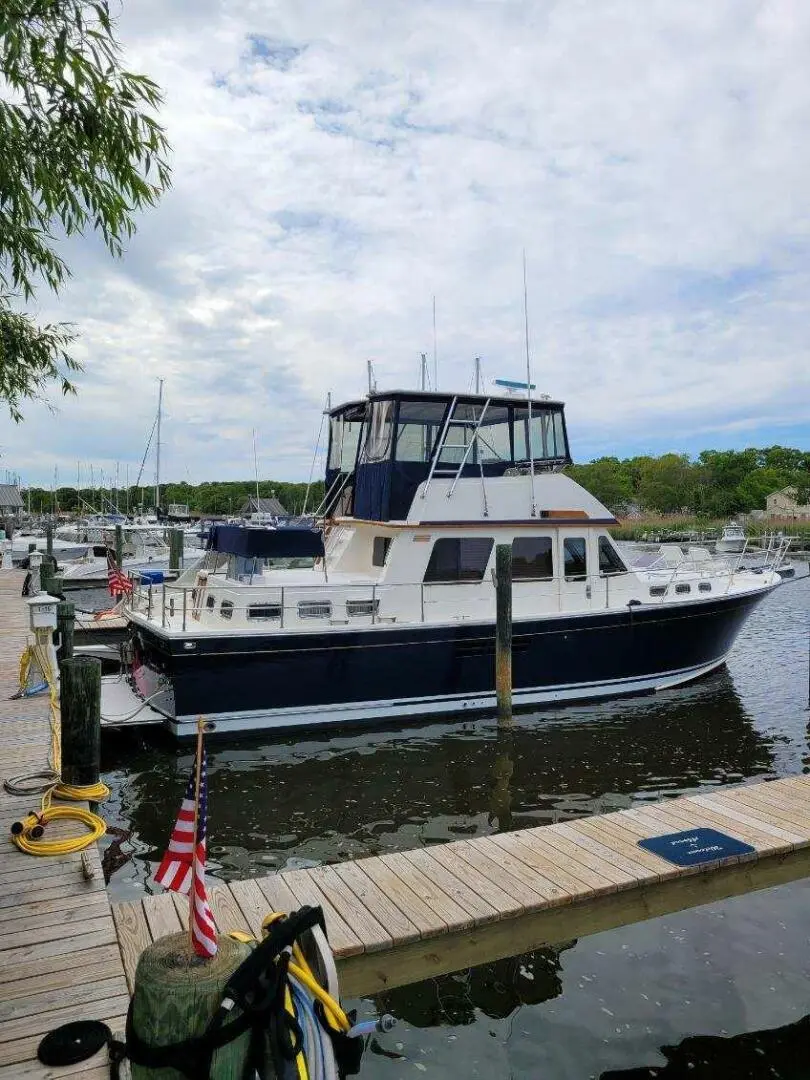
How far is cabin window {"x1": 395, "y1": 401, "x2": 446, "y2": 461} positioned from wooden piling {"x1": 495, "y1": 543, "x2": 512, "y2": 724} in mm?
2267

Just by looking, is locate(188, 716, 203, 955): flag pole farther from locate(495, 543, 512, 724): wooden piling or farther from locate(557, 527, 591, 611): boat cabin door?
locate(557, 527, 591, 611): boat cabin door

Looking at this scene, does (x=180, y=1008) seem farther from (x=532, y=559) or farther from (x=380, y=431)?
(x=380, y=431)

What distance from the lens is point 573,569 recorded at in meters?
12.8

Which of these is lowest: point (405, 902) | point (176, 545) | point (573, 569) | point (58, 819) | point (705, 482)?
point (405, 902)

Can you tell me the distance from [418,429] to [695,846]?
836 cm

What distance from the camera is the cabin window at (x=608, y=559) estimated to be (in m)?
13.0

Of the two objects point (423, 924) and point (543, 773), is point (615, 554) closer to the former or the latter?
point (543, 773)

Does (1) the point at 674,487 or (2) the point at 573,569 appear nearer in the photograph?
(2) the point at 573,569

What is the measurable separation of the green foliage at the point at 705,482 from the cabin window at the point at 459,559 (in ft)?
273

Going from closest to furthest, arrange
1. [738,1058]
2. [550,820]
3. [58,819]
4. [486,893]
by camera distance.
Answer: [738,1058]
[486,893]
[58,819]
[550,820]

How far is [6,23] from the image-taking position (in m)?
2.89

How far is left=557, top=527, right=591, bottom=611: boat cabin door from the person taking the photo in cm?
1261

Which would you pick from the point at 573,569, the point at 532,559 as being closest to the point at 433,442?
the point at 532,559

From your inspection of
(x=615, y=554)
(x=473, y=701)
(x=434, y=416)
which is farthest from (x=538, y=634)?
(x=434, y=416)
